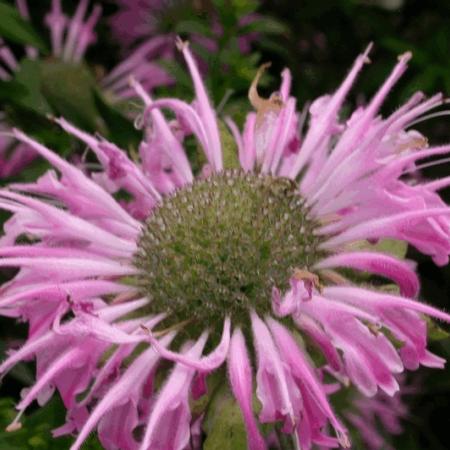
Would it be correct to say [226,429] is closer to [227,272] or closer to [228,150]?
[227,272]

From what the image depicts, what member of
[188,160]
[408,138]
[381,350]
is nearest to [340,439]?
[381,350]

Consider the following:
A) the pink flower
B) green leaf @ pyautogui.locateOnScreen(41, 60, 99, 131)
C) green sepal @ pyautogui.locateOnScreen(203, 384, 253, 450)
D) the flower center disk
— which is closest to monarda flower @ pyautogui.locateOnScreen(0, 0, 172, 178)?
green leaf @ pyautogui.locateOnScreen(41, 60, 99, 131)

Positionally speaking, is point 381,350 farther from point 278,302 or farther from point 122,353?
point 122,353

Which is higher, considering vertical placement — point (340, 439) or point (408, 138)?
point (408, 138)

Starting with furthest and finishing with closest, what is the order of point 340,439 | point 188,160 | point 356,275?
point 188,160 → point 356,275 → point 340,439

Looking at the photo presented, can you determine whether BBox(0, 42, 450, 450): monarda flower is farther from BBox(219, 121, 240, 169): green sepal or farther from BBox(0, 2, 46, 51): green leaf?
BBox(0, 2, 46, 51): green leaf

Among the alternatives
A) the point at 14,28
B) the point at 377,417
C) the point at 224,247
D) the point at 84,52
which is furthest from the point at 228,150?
the point at 84,52
